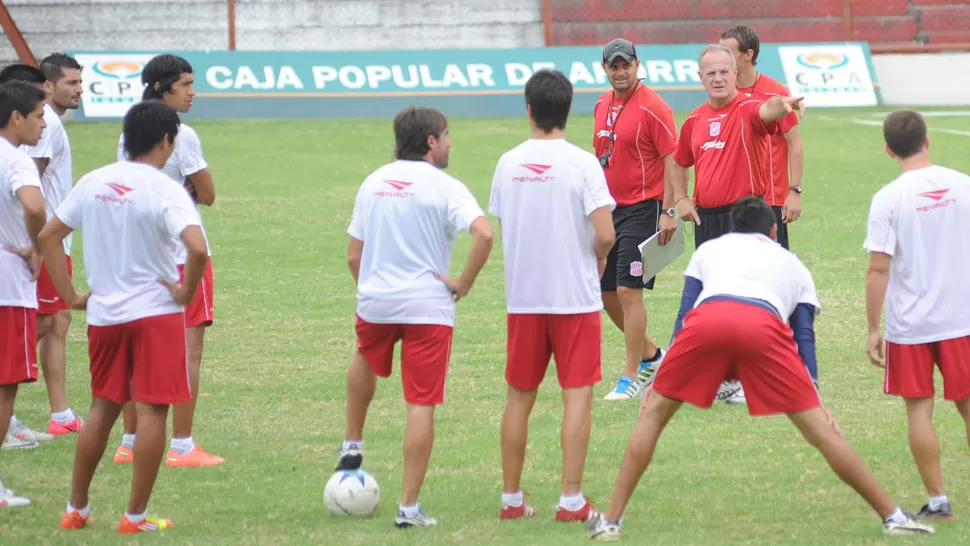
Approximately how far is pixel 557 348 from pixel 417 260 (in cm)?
83

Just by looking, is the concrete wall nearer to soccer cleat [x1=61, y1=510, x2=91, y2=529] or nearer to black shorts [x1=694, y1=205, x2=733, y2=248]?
black shorts [x1=694, y1=205, x2=733, y2=248]

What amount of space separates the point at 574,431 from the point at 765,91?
3486mm

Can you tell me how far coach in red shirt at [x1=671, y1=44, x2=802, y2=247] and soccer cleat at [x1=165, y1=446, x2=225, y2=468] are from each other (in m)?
3.54

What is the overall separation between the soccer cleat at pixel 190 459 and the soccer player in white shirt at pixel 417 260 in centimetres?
174

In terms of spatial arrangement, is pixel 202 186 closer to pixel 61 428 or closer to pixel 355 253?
pixel 355 253

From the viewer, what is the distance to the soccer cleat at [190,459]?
772 centimetres

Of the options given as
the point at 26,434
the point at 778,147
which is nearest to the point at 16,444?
the point at 26,434

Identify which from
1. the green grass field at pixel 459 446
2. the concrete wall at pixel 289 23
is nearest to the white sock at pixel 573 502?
the green grass field at pixel 459 446

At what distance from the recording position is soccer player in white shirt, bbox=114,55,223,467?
303 inches

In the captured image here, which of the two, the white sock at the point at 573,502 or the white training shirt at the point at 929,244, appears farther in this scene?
the white sock at the point at 573,502

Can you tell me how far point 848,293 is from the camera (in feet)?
41.7

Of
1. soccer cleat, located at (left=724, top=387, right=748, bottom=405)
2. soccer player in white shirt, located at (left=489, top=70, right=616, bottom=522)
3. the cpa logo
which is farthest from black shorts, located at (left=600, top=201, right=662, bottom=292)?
the cpa logo

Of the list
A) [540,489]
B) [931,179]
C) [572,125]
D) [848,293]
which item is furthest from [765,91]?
[572,125]

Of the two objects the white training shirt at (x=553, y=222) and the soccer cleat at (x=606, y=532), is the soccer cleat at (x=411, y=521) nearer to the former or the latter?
the soccer cleat at (x=606, y=532)
